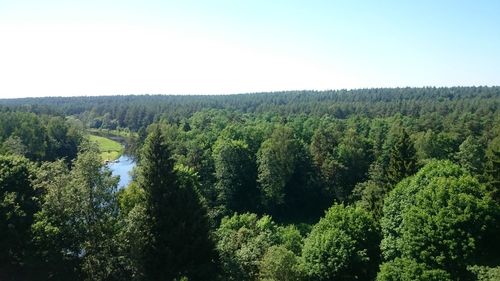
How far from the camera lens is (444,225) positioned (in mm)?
26562

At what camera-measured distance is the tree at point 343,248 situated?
27.6 metres

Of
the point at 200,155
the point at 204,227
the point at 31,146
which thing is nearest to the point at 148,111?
the point at 31,146

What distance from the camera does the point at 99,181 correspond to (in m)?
26.4

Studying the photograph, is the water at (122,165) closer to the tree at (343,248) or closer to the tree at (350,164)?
the tree at (350,164)

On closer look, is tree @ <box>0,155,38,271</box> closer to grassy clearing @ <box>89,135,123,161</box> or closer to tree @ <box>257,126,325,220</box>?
tree @ <box>257,126,325,220</box>

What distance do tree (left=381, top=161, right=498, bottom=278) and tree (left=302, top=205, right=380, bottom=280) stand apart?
1.25 metres

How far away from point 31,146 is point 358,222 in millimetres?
78400

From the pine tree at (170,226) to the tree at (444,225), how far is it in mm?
11896

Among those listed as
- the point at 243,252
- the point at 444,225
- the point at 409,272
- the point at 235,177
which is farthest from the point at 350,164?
the point at 409,272

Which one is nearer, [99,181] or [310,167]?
[99,181]

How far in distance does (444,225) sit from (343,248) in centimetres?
610

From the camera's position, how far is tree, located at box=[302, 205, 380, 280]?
27625mm

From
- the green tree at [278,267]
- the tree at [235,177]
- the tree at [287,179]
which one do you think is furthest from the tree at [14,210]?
the tree at [287,179]

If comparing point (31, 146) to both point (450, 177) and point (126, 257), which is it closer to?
point (126, 257)
